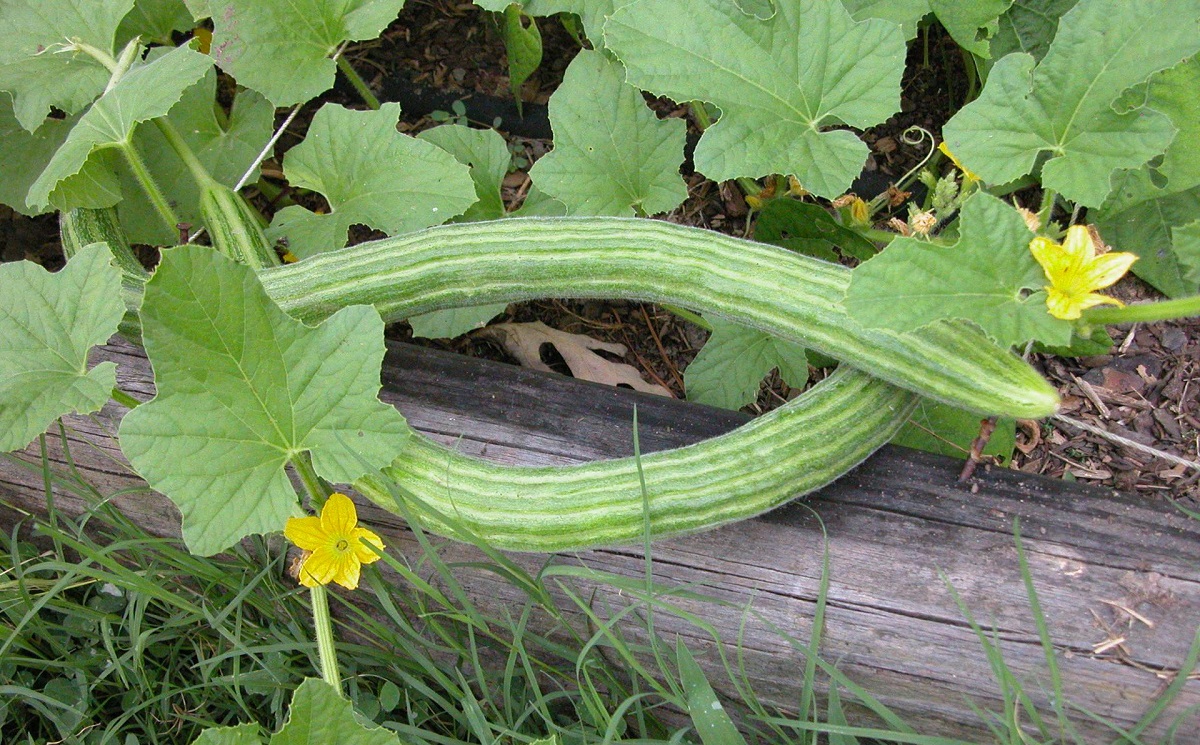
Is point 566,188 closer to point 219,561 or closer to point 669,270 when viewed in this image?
point 669,270

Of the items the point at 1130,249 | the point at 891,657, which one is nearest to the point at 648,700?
the point at 891,657

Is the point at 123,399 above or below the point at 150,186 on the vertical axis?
below

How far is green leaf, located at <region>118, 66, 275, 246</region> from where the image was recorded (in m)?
2.71

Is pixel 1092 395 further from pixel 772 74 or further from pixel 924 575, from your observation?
pixel 772 74

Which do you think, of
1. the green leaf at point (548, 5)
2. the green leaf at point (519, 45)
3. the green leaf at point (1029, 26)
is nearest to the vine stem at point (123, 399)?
the green leaf at point (548, 5)

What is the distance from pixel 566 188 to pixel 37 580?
5.47 ft

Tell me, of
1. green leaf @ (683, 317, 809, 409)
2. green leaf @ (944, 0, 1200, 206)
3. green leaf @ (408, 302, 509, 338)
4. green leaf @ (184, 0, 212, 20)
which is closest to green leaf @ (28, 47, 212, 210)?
green leaf @ (184, 0, 212, 20)

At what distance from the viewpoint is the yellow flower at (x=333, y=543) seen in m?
1.97

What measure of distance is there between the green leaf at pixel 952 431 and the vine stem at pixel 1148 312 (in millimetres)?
636

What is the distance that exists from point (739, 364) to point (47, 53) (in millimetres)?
1969

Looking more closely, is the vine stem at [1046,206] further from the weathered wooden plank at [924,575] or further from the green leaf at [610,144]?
the green leaf at [610,144]

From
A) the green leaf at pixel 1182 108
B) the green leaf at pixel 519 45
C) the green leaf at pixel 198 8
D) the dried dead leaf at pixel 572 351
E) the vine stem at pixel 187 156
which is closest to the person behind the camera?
the green leaf at pixel 1182 108

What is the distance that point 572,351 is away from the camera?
2.95 metres

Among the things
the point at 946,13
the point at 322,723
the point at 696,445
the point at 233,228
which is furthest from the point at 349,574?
the point at 946,13
